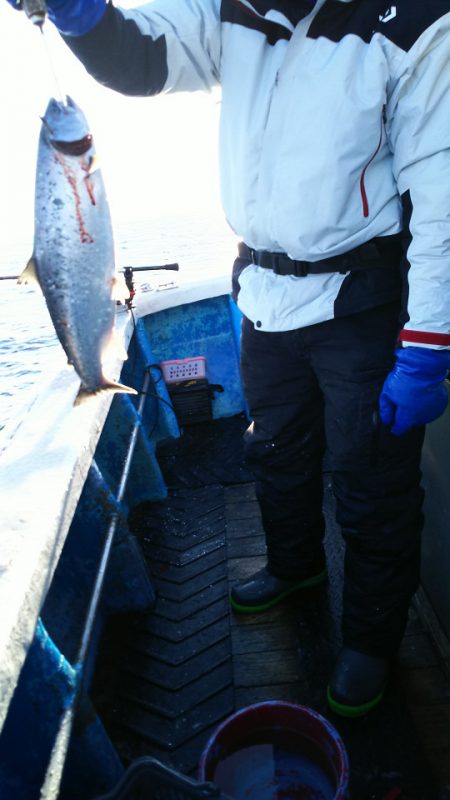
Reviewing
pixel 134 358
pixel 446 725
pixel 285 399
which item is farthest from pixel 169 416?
pixel 446 725

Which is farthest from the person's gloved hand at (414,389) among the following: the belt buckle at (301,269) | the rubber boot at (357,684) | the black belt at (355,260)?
the rubber boot at (357,684)

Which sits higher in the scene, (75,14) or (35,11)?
(75,14)

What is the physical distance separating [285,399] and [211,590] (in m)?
1.32

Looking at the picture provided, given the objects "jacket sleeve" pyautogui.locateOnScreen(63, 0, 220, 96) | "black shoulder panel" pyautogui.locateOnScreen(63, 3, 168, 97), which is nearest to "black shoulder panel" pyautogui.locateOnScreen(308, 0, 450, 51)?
"jacket sleeve" pyautogui.locateOnScreen(63, 0, 220, 96)

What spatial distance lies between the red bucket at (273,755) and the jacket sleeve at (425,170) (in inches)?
54.9

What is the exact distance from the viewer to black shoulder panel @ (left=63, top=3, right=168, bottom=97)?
1.62 metres

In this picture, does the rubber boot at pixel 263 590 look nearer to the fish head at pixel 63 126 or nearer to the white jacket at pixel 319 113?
the white jacket at pixel 319 113

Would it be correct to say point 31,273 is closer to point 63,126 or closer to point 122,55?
point 63,126

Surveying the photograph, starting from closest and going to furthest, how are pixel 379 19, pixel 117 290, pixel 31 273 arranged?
pixel 31 273 < pixel 117 290 < pixel 379 19

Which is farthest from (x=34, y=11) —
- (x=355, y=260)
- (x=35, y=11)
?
(x=355, y=260)

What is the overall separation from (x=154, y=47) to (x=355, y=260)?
1044 mm

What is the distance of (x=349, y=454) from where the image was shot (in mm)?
1990

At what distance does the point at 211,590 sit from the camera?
292 centimetres

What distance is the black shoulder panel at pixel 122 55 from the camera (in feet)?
5.31
